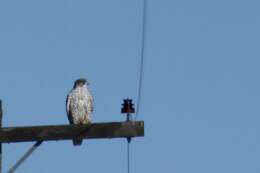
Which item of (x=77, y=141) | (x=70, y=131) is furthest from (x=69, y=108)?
(x=70, y=131)

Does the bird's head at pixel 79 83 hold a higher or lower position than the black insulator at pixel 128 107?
higher

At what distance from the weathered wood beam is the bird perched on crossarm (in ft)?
20.6

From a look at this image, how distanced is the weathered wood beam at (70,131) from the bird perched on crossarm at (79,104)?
629 cm

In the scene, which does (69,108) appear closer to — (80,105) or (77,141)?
(80,105)

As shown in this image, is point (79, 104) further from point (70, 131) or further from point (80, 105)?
point (70, 131)

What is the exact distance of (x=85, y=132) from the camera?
10.4 meters

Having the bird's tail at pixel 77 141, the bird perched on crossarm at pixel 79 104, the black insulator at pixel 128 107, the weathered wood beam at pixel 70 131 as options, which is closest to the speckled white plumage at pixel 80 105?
the bird perched on crossarm at pixel 79 104

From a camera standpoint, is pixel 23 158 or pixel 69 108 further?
pixel 69 108

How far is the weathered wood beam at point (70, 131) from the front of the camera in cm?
1023

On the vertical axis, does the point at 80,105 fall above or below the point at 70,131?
above

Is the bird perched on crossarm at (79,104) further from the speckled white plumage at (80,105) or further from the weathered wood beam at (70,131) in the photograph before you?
the weathered wood beam at (70,131)

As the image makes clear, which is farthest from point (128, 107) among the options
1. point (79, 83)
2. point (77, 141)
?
point (79, 83)

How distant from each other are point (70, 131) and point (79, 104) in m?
6.57

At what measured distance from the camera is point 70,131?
10359mm
